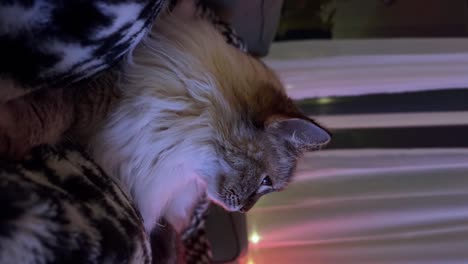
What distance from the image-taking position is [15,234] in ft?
1.59

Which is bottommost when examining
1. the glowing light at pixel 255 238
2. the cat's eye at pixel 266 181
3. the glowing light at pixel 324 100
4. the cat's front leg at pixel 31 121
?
the glowing light at pixel 255 238

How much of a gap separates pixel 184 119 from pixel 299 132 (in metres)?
0.21

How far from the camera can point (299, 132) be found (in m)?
0.95

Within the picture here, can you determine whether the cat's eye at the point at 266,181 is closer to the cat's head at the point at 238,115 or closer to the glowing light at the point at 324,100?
the cat's head at the point at 238,115

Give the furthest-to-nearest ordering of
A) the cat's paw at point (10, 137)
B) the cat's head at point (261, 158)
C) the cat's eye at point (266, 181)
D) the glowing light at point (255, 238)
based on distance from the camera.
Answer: the glowing light at point (255, 238) → the cat's eye at point (266, 181) → the cat's head at point (261, 158) → the cat's paw at point (10, 137)

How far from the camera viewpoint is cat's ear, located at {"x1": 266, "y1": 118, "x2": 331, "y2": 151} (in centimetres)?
91

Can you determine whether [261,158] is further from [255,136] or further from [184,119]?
[184,119]

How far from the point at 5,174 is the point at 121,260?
0.48 ft

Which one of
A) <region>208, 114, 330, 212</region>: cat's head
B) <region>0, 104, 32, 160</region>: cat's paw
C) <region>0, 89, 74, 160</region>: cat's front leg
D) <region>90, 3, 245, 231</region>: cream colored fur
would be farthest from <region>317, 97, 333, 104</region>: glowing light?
<region>0, 104, 32, 160</region>: cat's paw

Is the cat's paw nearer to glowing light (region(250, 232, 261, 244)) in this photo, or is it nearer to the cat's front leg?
the cat's front leg

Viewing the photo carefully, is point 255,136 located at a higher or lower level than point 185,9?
lower

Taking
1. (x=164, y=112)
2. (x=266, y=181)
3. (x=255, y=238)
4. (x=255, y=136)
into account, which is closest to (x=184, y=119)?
(x=164, y=112)

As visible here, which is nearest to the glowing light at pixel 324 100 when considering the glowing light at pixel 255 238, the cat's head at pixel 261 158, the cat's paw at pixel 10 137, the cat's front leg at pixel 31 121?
the glowing light at pixel 255 238

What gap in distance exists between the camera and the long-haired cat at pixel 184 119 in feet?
2.78
